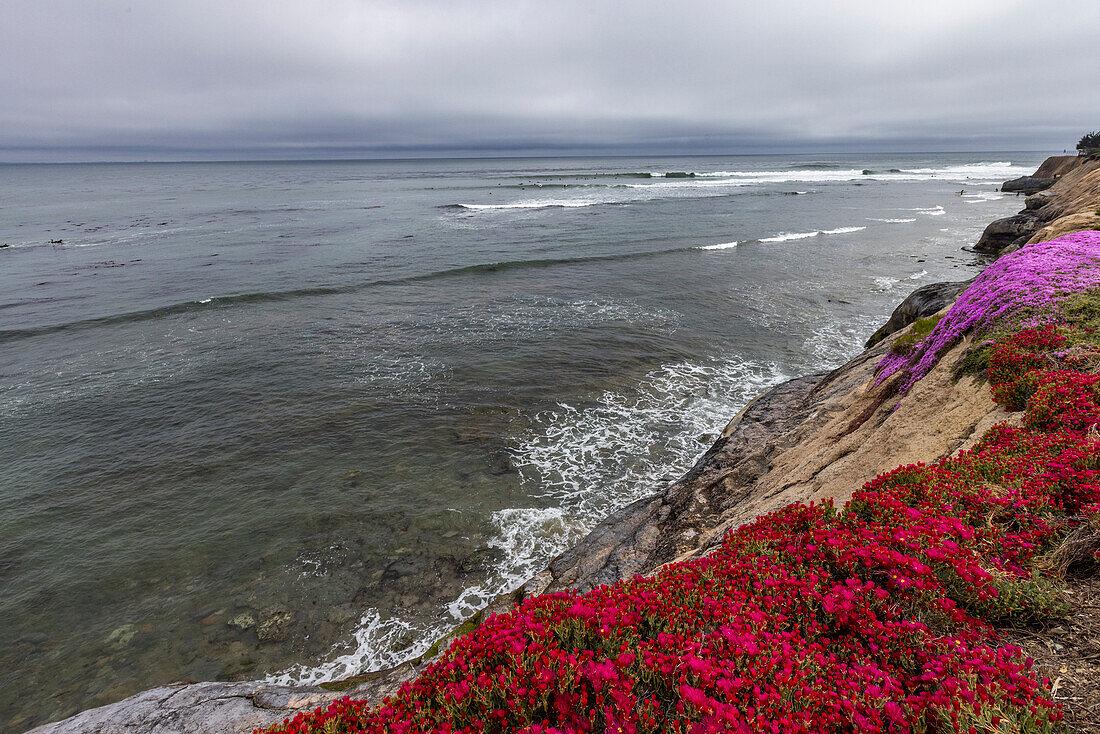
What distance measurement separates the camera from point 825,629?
4.66 meters

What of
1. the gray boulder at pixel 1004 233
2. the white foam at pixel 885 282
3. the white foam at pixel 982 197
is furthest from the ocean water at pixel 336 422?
the white foam at pixel 982 197

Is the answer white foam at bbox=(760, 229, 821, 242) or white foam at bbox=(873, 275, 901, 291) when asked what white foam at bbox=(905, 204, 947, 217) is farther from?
white foam at bbox=(873, 275, 901, 291)

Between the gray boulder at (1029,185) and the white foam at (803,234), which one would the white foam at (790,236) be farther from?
the gray boulder at (1029,185)

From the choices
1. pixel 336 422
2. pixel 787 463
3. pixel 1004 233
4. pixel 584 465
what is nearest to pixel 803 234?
pixel 1004 233

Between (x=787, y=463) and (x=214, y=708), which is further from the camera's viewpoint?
(x=787, y=463)

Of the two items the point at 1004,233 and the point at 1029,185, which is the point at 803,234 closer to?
the point at 1004,233

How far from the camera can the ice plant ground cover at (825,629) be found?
3705mm

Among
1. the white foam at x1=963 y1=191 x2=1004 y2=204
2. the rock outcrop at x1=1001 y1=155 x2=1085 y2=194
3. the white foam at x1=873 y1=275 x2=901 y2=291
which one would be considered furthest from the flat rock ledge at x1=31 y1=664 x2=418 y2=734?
the rock outcrop at x1=1001 y1=155 x2=1085 y2=194

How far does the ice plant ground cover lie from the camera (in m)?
3.71

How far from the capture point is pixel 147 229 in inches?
2285

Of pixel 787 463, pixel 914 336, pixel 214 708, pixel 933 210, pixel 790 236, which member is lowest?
pixel 214 708

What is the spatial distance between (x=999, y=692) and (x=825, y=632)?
1.36 meters

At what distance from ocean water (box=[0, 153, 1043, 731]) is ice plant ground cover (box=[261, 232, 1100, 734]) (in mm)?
6165

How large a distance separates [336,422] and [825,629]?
1626cm
